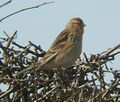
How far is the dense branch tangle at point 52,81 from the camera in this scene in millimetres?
5043

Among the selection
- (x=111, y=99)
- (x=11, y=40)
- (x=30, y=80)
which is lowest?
(x=111, y=99)

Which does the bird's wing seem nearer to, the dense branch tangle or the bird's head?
the bird's head

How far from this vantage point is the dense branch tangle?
5.04 metres

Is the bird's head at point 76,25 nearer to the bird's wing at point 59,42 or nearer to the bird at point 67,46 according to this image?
the bird at point 67,46

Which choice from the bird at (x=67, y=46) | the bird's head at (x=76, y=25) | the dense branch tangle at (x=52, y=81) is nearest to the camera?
the dense branch tangle at (x=52, y=81)

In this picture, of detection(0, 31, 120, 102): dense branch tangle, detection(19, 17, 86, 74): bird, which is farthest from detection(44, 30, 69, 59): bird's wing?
detection(0, 31, 120, 102): dense branch tangle

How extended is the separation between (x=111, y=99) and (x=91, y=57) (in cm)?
109

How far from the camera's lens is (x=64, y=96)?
207 inches

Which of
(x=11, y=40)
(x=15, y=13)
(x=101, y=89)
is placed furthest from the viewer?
(x=11, y=40)

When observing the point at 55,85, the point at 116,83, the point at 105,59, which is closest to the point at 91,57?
the point at 105,59

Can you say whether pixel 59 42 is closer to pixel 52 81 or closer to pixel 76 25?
pixel 76 25

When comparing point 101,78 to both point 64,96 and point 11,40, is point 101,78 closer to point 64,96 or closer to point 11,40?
point 64,96

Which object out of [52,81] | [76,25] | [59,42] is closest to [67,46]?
[59,42]

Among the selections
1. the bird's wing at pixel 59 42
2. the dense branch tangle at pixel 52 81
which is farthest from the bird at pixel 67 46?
the dense branch tangle at pixel 52 81
